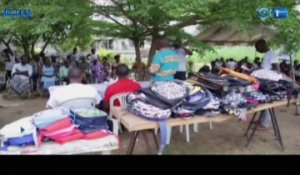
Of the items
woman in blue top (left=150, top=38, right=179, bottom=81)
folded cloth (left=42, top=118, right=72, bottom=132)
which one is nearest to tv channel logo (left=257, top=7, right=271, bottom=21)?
woman in blue top (left=150, top=38, right=179, bottom=81)

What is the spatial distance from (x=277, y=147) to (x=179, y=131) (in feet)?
4.17

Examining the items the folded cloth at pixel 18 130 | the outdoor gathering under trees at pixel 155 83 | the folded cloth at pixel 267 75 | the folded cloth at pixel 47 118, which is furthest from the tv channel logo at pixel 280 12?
the folded cloth at pixel 18 130

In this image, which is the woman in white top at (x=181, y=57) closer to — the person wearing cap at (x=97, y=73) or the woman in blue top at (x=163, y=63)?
the woman in blue top at (x=163, y=63)

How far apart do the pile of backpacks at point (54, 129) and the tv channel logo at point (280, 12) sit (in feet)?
9.07

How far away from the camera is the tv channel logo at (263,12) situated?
480 centimetres

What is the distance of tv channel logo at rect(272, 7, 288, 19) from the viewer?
186 inches

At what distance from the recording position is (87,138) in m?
2.96

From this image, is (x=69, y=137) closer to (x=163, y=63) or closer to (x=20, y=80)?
(x=163, y=63)

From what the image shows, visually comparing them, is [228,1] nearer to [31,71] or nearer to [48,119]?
[48,119]

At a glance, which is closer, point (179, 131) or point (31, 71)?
point (179, 131)

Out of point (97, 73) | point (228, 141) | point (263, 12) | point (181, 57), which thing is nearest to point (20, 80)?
point (97, 73)

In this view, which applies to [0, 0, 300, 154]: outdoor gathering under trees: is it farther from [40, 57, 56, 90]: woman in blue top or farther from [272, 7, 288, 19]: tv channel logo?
[40, 57, 56, 90]: woman in blue top

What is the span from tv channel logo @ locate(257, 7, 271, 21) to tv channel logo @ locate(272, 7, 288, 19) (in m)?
0.07
